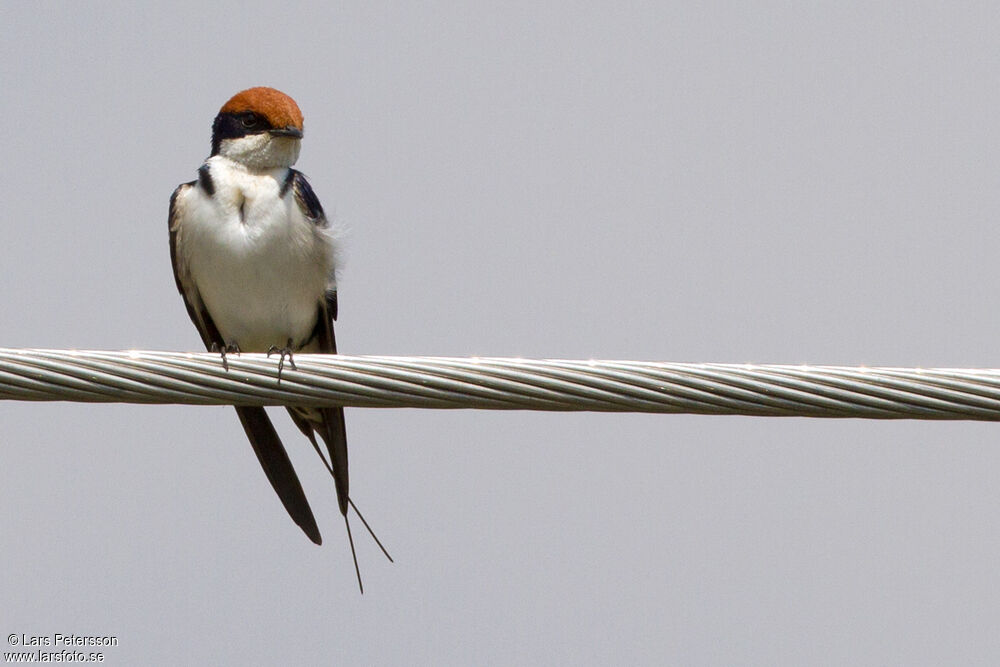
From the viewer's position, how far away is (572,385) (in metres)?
2.91

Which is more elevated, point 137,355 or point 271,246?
point 271,246

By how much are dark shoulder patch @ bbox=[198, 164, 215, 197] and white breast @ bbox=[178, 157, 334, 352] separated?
15 mm

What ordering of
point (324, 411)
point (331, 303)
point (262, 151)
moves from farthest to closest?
point (331, 303)
point (262, 151)
point (324, 411)

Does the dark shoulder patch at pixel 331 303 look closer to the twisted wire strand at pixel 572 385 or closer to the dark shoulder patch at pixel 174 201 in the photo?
the dark shoulder patch at pixel 174 201

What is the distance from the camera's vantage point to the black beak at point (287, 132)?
5.38 m

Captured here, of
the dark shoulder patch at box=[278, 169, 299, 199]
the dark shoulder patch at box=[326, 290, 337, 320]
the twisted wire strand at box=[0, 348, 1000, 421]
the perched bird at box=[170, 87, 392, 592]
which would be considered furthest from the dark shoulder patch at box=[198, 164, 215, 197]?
the twisted wire strand at box=[0, 348, 1000, 421]

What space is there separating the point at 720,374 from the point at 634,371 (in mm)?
170

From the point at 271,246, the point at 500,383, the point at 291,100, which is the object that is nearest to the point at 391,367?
the point at 500,383

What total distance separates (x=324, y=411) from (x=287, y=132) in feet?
3.29

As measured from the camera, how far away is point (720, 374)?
2.92 meters

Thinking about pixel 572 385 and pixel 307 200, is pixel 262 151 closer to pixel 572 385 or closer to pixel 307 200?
pixel 307 200

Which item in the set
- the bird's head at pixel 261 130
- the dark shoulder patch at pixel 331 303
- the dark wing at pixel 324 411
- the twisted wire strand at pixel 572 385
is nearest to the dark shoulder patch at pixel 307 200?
the dark wing at pixel 324 411

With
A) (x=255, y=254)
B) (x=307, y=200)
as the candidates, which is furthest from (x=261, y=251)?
(x=307, y=200)

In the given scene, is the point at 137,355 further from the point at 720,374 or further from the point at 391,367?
the point at 720,374
